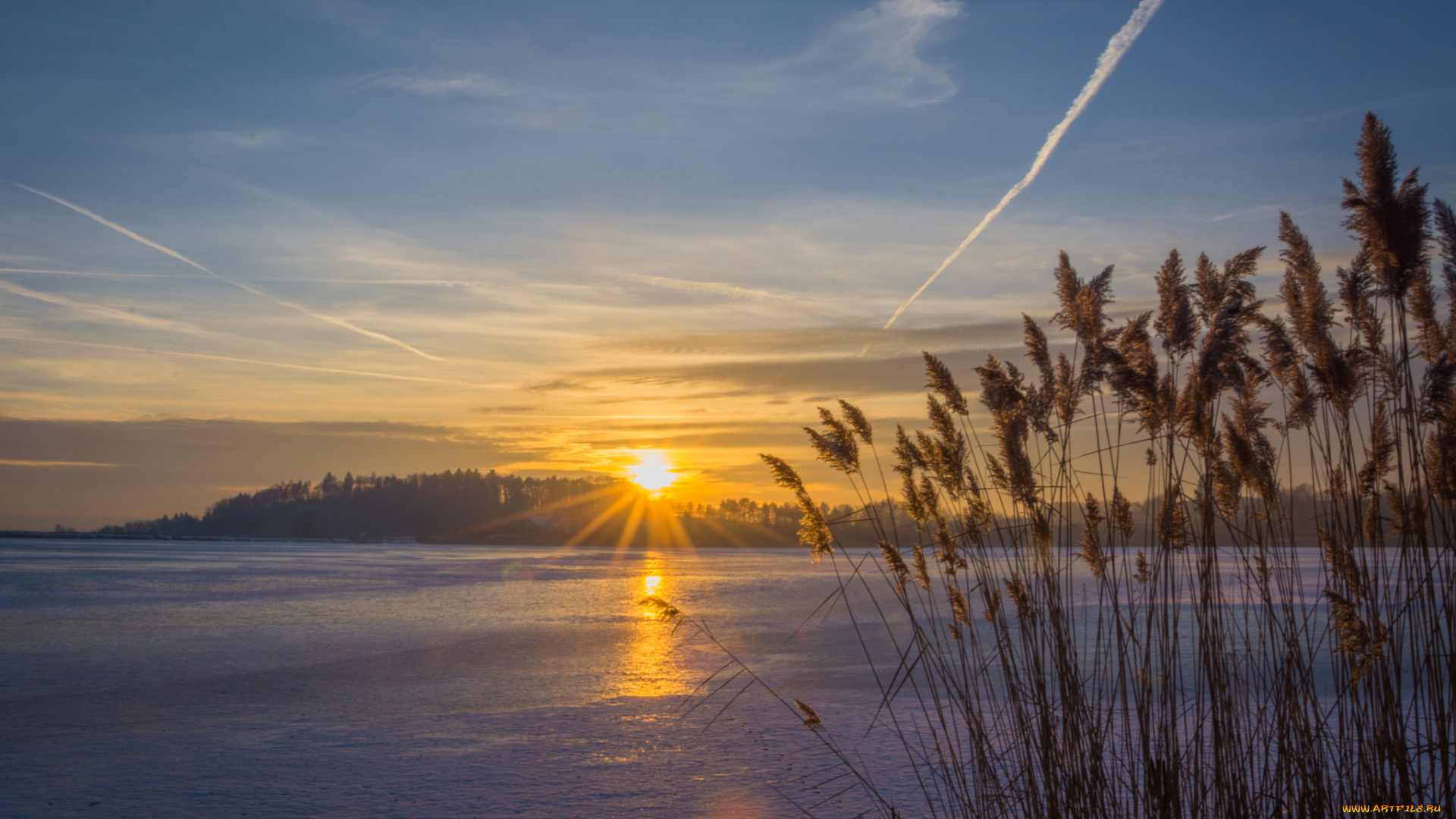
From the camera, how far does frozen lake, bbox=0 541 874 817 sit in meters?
4.65

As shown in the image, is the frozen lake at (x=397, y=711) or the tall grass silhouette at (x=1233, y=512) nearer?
the tall grass silhouette at (x=1233, y=512)

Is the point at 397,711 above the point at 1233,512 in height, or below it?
below

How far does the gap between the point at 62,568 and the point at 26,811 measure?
28555mm

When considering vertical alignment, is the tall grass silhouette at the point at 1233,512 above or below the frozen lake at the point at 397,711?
above

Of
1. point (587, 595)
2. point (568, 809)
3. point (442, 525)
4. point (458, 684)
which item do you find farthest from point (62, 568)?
point (442, 525)

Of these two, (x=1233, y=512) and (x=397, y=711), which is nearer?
(x=1233, y=512)

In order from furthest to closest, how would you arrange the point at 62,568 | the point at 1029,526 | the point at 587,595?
the point at 62,568 < the point at 587,595 < the point at 1029,526

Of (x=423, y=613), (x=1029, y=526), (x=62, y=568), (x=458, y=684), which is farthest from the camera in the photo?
(x=62, y=568)

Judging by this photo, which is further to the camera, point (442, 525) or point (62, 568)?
point (442, 525)

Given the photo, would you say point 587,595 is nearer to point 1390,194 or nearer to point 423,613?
point 423,613

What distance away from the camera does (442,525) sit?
118812mm

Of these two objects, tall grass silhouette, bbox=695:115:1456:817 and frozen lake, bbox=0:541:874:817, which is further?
frozen lake, bbox=0:541:874:817

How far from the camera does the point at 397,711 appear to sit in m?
6.80

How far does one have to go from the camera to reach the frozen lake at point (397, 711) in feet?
15.3
